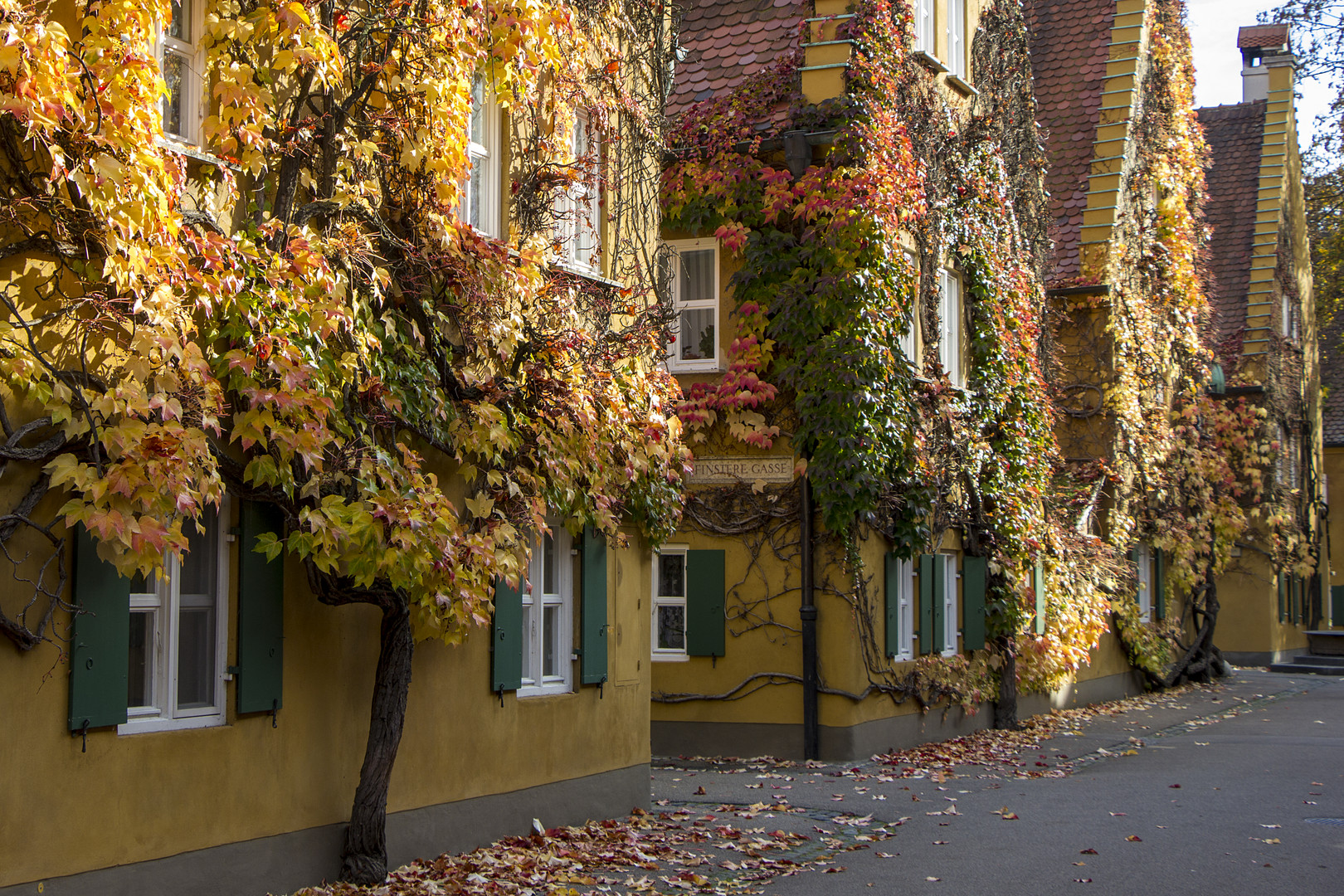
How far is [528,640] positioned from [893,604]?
6185mm

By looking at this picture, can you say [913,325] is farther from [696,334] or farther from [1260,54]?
[1260,54]

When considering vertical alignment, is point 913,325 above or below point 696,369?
above

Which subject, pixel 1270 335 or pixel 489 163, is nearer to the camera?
pixel 489 163

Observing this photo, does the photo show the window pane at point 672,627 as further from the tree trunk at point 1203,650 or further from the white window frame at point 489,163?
the tree trunk at point 1203,650

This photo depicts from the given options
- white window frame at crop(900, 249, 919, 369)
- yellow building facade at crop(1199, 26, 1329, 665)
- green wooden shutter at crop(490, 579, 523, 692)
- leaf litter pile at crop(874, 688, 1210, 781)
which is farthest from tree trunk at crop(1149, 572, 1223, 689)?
green wooden shutter at crop(490, 579, 523, 692)

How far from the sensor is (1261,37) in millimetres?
36906

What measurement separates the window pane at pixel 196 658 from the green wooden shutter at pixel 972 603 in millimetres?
11507

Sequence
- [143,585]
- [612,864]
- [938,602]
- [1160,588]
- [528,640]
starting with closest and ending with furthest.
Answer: [143,585], [612,864], [528,640], [938,602], [1160,588]

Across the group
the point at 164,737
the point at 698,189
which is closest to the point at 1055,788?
the point at 698,189

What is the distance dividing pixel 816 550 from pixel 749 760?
7.59 ft

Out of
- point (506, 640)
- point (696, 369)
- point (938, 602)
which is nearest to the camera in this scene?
point (506, 640)

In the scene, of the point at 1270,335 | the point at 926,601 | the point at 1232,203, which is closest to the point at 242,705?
the point at 926,601

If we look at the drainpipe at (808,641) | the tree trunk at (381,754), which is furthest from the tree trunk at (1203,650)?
the tree trunk at (381,754)

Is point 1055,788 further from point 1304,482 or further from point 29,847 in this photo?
point 1304,482
